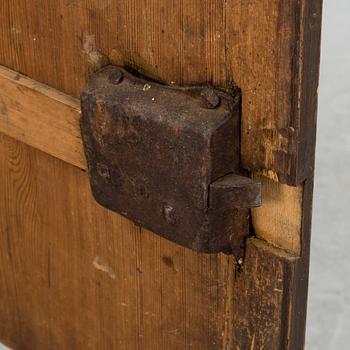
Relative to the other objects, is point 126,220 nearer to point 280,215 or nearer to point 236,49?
point 280,215

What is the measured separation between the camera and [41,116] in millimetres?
1928

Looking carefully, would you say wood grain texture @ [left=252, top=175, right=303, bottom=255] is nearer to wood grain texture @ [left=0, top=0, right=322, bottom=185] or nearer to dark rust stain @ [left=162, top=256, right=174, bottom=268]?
wood grain texture @ [left=0, top=0, right=322, bottom=185]

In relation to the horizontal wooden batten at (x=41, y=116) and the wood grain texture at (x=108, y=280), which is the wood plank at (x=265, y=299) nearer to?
the wood grain texture at (x=108, y=280)

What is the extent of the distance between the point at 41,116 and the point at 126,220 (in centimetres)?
21

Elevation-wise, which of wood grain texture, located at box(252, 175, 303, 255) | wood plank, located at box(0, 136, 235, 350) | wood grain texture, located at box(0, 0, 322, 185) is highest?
wood grain texture, located at box(0, 0, 322, 185)

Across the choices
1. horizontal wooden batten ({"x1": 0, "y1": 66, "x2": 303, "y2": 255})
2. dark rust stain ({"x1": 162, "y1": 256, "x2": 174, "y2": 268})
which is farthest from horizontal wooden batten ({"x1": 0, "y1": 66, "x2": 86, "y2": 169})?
dark rust stain ({"x1": 162, "y1": 256, "x2": 174, "y2": 268})

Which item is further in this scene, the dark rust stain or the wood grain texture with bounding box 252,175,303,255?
the dark rust stain

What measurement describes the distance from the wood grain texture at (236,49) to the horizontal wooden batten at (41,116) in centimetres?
7

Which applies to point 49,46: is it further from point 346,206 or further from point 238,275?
point 346,206

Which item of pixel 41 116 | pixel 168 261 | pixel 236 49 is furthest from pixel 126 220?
pixel 236 49

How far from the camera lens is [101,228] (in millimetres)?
1999

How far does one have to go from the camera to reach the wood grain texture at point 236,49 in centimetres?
157

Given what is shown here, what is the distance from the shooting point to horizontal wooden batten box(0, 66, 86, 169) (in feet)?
6.18

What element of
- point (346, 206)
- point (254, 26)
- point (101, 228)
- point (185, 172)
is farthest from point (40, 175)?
point (346, 206)
